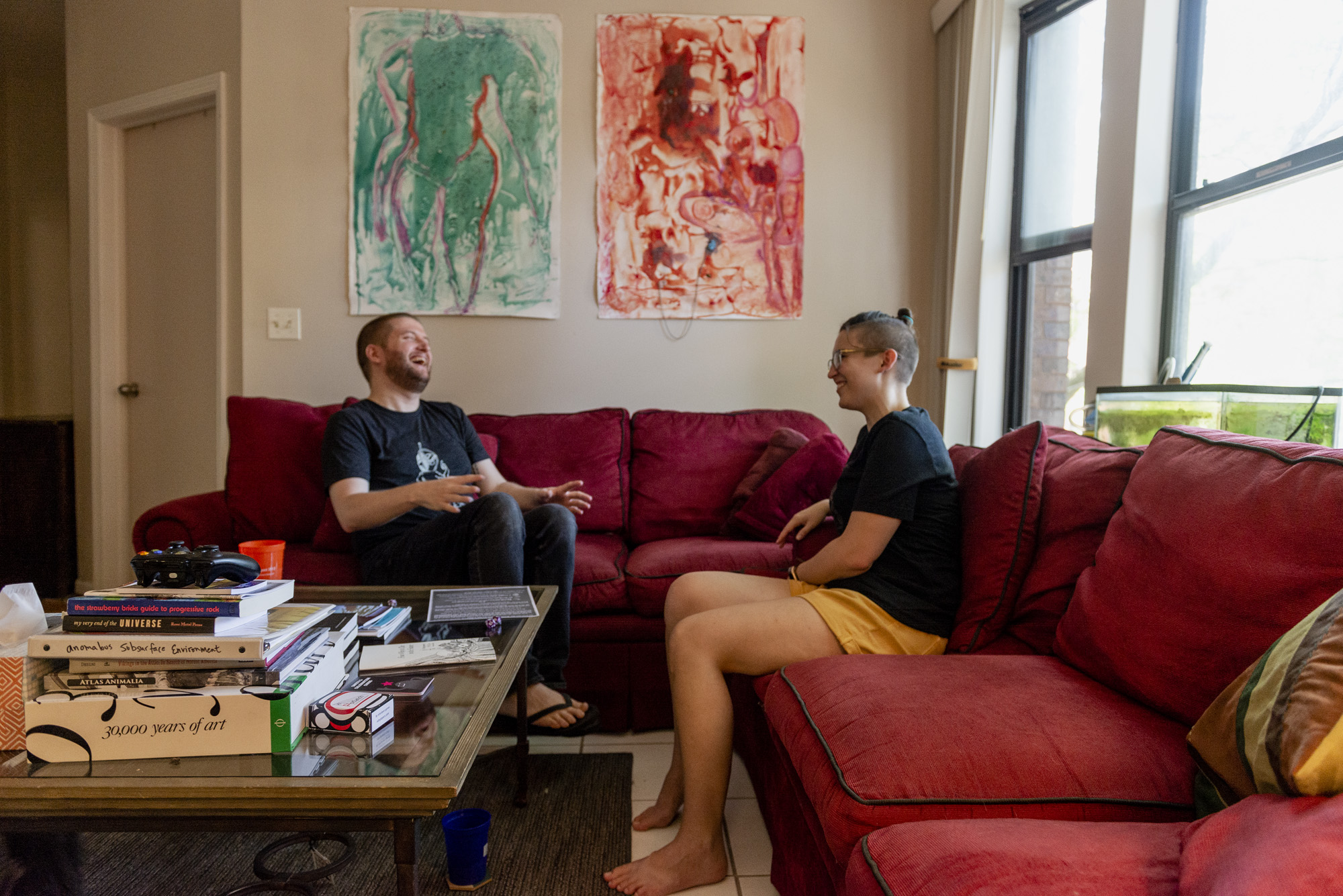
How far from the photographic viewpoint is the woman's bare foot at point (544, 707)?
2094 millimetres

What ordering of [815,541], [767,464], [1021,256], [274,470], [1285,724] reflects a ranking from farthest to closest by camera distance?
1. [1021,256]
2. [767,464]
3. [274,470]
4. [815,541]
5. [1285,724]

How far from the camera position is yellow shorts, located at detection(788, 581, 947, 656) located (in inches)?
62.4

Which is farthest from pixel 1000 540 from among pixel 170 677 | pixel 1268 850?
pixel 170 677

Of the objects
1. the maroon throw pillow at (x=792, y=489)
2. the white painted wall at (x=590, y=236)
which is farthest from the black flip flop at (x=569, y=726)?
the white painted wall at (x=590, y=236)

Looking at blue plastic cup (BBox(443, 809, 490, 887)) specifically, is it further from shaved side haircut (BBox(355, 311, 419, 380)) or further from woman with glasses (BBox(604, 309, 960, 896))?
shaved side haircut (BBox(355, 311, 419, 380))

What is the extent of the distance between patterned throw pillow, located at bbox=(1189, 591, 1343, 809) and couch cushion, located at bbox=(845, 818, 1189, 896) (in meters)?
0.09

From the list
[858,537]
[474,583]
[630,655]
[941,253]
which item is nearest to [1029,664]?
[858,537]

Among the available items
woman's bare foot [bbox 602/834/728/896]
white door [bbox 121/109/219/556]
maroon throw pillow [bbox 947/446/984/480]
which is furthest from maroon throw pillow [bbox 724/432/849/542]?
white door [bbox 121/109/219/556]

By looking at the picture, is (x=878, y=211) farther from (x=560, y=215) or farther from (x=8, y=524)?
(x=8, y=524)

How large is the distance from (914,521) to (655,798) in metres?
0.90

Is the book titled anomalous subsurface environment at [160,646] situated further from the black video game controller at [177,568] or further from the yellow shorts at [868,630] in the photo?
the yellow shorts at [868,630]

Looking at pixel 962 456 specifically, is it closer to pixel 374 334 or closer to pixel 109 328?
pixel 374 334

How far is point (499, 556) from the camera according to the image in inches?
83.1

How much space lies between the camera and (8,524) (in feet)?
12.5
